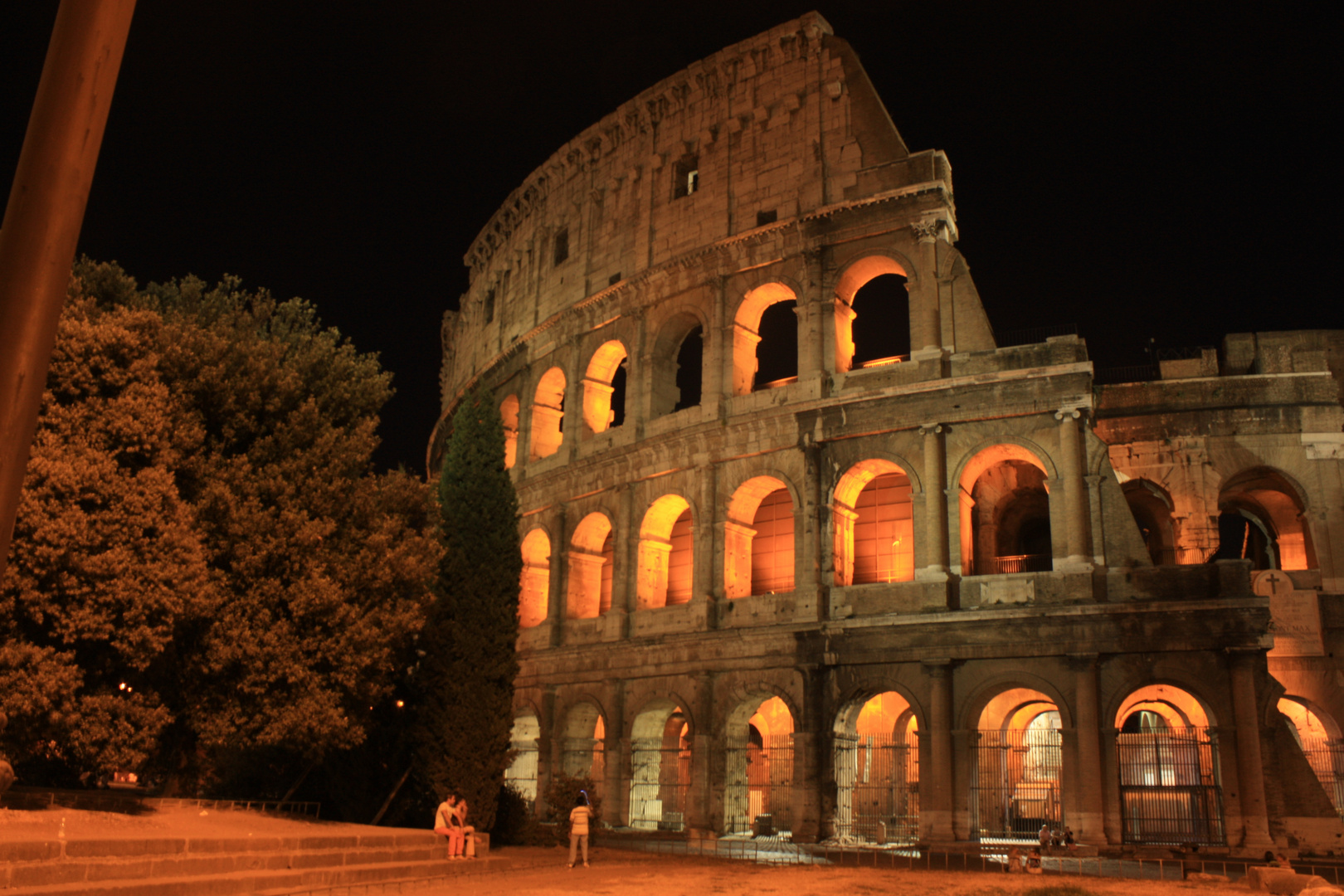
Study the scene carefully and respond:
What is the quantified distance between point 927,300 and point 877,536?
461 cm

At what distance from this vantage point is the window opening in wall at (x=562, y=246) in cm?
2644

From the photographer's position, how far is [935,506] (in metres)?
17.9

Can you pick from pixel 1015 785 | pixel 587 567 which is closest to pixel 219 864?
pixel 587 567

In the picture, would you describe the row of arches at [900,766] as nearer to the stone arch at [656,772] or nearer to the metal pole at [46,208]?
the stone arch at [656,772]

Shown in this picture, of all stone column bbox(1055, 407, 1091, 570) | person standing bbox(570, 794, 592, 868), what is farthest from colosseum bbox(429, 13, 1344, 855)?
person standing bbox(570, 794, 592, 868)

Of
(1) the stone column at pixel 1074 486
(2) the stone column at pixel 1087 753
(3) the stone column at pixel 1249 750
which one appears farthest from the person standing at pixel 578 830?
(3) the stone column at pixel 1249 750

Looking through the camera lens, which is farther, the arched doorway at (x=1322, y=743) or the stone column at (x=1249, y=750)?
the arched doorway at (x=1322, y=743)

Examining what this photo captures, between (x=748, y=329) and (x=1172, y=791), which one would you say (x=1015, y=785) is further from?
Answer: (x=748, y=329)

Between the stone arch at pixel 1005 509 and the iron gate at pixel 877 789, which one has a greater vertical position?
the stone arch at pixel 1005 509

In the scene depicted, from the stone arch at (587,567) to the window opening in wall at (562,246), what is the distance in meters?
7.17

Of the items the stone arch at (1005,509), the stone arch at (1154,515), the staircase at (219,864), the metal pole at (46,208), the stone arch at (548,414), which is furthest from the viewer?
the stone arch at (548,414)

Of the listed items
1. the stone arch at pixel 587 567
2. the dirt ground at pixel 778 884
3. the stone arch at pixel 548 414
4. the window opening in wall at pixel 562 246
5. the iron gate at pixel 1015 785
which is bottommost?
the dirt ground at pixel 778 884

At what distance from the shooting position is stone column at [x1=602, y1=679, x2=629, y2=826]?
789 inches

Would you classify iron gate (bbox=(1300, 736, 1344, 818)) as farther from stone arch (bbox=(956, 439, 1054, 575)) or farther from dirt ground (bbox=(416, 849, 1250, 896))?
dirt ground (bbox=(416, 849, 1250, 896))
